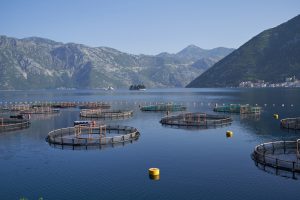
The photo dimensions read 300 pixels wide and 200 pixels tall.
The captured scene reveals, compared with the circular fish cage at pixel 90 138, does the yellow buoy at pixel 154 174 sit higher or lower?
lower

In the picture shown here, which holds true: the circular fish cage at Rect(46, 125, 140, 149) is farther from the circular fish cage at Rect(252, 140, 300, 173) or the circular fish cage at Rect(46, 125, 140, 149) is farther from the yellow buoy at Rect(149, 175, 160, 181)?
the circular fish cage at Rect(252, 140, 300, 173)

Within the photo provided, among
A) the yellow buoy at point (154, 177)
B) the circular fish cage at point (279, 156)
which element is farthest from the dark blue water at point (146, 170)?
the circular fish cage at point (279, 156)

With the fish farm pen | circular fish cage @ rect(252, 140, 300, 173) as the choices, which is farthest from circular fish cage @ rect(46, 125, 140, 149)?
the fish farm pen

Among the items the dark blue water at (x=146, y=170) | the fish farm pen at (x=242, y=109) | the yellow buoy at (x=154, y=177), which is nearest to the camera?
the dark blue water at (x=146, y=170)

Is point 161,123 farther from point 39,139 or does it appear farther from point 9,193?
point 9,193

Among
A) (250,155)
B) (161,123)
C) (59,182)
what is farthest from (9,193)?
(161,123)

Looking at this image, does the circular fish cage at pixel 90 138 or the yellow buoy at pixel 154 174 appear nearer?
the yellow buoy at pixel 154 174

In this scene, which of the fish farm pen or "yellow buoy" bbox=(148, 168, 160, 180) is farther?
the fish farm pen

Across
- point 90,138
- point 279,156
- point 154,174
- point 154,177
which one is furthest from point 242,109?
point 154,177

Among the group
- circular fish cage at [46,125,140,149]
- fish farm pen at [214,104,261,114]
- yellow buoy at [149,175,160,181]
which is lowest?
yellow buoy at [149,175,160,181]

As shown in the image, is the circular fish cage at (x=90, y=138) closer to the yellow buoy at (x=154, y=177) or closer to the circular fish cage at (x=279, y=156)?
the yellow buoy at (x=154, y=177)
